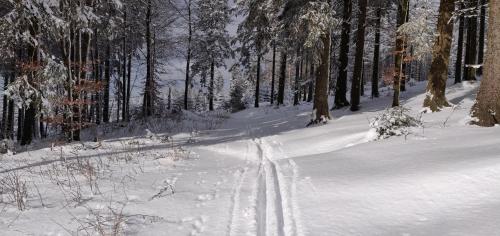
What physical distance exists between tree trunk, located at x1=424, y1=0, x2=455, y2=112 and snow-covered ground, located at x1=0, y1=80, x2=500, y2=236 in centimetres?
392

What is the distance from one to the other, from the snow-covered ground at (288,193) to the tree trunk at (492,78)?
1.66 feet

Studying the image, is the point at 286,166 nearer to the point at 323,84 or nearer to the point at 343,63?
the point at 323,84

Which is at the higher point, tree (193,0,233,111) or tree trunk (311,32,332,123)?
tree (193,0,233,111)

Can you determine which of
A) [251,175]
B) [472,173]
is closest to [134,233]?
[251,175]

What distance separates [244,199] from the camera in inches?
236

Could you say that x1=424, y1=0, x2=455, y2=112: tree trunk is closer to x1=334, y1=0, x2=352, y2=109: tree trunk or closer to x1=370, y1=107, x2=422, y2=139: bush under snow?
x1=370, y1=107, x2=422, y2=139: bush under snow

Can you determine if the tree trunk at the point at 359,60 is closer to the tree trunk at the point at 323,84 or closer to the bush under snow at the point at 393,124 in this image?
the tree trunk at the point at 323,84

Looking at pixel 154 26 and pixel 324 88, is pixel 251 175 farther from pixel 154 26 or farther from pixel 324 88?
pixel 154 26

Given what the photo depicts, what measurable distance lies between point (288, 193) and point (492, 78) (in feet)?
20.3

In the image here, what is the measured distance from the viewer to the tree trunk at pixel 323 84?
54.6 feet

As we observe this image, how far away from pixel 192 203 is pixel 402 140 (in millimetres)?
A: 5344

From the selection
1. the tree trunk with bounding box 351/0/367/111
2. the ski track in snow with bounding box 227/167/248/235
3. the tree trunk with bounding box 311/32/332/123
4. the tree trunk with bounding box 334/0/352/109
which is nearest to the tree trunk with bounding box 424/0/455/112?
the tree trunk with bounding box 311/32/332/123

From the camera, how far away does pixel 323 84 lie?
16969 mm

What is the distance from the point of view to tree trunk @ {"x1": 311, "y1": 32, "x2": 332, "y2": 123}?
1666 centimetres
